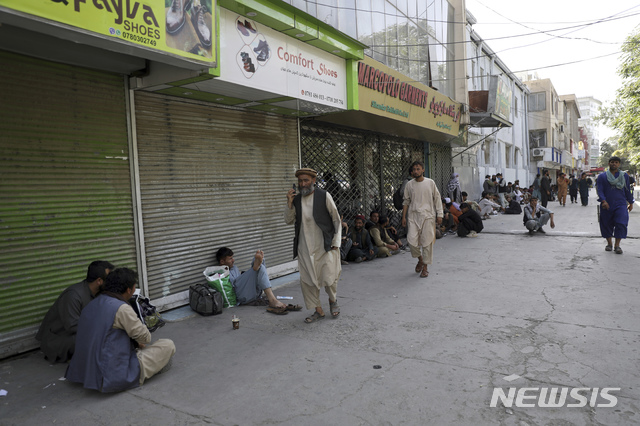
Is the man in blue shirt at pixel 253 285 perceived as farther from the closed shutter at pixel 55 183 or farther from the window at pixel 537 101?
the window at pixel 537 101

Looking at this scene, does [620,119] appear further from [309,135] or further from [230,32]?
[230,32]

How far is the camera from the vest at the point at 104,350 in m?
3.05

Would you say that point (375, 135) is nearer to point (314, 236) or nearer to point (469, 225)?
point (469, 225)

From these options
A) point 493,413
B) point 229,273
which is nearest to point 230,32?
point 229,273

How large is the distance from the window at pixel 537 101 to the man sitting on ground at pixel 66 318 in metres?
36.1

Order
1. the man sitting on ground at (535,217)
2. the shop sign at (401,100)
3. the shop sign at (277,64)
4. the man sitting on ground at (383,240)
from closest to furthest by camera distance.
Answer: the shop sign at (277,64)
the shop sign at (401,100)
the man sitting on ground at (383,240)
the man sitting on ground at (535,217)

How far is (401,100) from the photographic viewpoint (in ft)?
30.6

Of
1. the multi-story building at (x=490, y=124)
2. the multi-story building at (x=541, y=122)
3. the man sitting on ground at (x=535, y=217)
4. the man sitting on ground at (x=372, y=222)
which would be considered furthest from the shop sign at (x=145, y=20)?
the multi-story building at (x=541, y=122)

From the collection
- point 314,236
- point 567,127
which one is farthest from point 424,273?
point 567,127

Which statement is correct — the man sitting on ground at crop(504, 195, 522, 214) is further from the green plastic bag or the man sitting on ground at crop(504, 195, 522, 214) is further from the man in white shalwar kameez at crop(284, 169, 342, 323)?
the green plastic bag

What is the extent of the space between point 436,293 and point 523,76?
41595 mm

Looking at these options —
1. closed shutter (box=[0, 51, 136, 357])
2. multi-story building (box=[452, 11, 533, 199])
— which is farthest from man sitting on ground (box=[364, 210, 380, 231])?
multi-story building (box=[452, 11, 533, 199])

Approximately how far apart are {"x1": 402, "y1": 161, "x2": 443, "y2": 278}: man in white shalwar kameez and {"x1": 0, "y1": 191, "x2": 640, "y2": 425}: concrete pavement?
89 centimetres

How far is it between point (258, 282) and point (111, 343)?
7.80 ft
